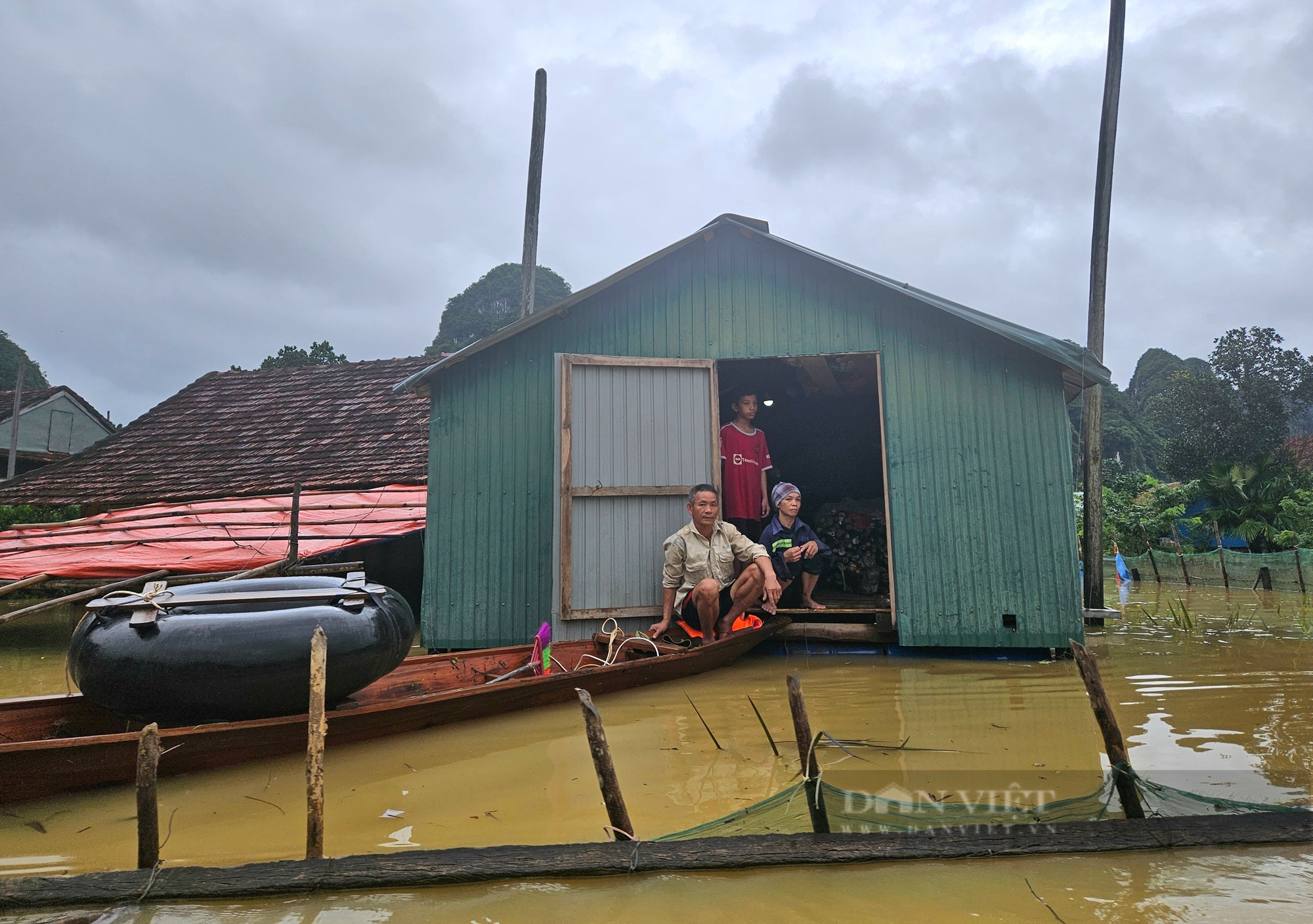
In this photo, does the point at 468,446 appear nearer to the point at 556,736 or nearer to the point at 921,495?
the point at 556,736

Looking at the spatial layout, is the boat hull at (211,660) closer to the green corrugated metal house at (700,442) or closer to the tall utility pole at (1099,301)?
the green corrugated metal house at (700,442)

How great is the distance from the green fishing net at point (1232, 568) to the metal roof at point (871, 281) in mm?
8904

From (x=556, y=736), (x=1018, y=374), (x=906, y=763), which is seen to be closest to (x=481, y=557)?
(x=556, y=736)

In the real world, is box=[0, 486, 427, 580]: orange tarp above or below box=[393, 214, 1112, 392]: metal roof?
below

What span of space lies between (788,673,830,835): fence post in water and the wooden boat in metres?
2.09

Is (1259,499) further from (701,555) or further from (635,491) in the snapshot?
(635,491)

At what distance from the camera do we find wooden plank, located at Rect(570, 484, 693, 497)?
Result: 6023 millimetres

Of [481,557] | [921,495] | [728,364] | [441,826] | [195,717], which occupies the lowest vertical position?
[441,826]

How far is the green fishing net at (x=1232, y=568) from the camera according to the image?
39.1 feet

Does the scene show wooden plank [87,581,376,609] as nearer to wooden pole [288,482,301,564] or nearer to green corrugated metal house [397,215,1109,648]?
green corrugated metal house [397,215,1109,648]

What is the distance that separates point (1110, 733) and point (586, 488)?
4.06 m

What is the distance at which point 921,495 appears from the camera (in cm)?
616

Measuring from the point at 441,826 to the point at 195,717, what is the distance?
152 cm

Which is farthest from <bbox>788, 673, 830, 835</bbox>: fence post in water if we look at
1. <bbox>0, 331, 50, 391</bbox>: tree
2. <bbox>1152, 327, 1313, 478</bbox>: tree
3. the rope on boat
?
<bbox>0, 331, 50, 391</bbox>: tree
